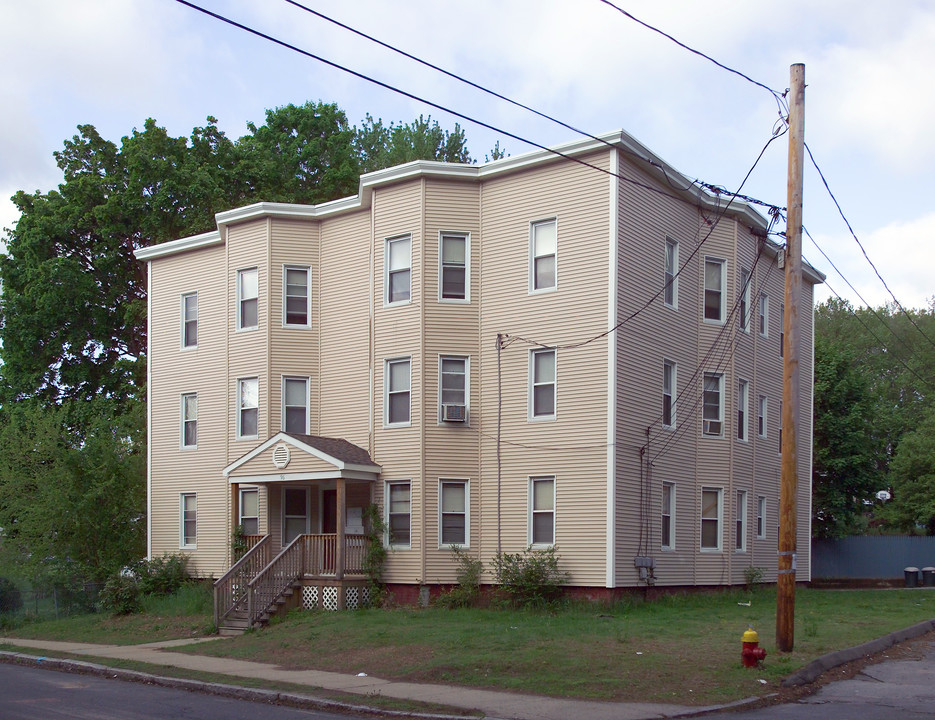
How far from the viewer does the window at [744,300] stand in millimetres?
27750

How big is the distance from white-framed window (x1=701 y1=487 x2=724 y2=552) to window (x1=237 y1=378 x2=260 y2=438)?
11884mm

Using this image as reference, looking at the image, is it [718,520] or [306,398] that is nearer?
[718,520]

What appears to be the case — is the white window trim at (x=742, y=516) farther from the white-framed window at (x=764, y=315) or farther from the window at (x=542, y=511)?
the window at (x=542, y=511)

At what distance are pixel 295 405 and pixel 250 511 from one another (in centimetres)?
310

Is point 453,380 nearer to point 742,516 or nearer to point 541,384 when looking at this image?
point 541,384

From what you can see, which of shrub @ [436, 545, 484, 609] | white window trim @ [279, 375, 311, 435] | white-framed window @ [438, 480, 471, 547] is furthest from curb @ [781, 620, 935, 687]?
white window trim @ [279, 375, 311, 435]

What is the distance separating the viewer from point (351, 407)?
26.2m

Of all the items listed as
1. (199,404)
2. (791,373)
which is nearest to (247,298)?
(199,404)

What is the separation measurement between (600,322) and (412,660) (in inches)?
379

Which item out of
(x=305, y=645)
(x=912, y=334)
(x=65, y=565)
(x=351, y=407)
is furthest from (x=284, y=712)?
(x=912, y=334)

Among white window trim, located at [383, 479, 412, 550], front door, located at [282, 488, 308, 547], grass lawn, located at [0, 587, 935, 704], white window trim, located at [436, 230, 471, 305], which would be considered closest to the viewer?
grass lawn, located at [0, 587, 935, 704]

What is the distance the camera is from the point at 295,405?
1068 inches

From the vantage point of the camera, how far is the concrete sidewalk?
12156 mm

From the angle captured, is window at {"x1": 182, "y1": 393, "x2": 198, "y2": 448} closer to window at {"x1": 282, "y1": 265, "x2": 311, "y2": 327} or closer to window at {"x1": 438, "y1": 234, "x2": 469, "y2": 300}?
window at {"x1": 282, "y1": 265, "x2": 311, "y2": 327}
